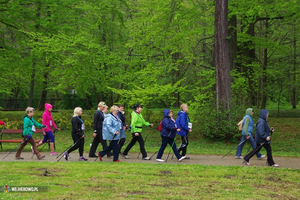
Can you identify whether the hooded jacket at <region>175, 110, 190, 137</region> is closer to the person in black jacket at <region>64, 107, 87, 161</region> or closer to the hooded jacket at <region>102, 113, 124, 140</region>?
the hooded jacket at <region>102, 113, 124, 140</region>

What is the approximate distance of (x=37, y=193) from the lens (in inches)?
265

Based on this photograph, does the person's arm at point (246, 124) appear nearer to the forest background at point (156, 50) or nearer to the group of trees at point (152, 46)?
the forest background at point (156, 50)

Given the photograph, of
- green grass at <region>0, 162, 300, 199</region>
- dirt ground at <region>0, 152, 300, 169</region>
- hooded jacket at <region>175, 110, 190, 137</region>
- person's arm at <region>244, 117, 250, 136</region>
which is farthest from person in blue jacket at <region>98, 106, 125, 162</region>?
person's arm at <region>244, 117, 250, 136</region>

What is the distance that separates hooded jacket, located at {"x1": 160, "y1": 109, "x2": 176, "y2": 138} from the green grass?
1431 millimetres

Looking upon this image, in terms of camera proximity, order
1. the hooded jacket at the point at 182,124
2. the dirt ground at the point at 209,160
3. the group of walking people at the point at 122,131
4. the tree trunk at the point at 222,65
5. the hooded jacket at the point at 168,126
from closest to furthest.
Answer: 1. the group of walking people at the point at 122,131
2. the hooded jacket at the point at 168,126
3. the dirt ground at the point at 209,160
4. the hooded jacket at the point at 182,124
5. the tree trunk at the point at 222,65

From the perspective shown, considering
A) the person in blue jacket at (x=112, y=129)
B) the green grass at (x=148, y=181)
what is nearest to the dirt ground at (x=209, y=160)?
the person in blue jacket at (x=112, y=129)

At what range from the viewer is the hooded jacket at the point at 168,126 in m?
10.8

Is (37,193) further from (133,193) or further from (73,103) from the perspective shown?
(73,103)

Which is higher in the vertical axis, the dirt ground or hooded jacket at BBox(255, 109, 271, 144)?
hooded jacket at BBox(255, 109, 271, 144)

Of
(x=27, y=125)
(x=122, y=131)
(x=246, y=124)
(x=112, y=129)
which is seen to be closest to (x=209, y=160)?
(x=246, y=124)

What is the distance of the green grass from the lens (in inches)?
268

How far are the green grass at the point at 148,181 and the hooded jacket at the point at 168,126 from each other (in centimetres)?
143

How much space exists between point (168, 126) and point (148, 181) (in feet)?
10.4

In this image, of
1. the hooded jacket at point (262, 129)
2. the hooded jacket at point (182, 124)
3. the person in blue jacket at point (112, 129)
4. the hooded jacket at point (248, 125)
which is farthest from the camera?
the hooded jacket at point (248, 125)
